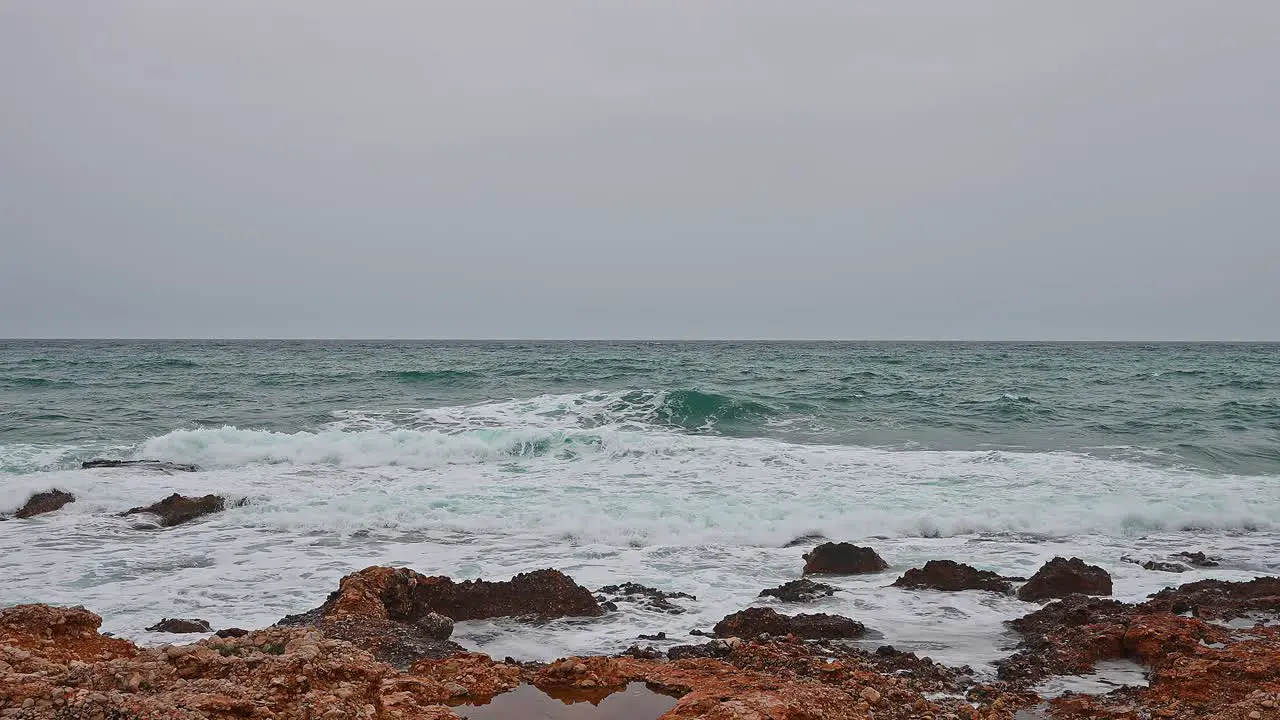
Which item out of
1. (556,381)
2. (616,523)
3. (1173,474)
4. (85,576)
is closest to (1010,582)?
(616,523)

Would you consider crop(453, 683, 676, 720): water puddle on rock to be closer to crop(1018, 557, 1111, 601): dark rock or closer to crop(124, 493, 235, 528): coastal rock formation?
crop(1018, 557, 1111, 601): dark rock

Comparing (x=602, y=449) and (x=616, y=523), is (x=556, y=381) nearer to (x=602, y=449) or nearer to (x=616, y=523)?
(x=602, y=449)

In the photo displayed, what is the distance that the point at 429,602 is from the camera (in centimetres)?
665

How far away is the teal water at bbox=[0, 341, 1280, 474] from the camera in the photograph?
57.2ft

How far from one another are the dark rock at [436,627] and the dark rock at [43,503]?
7.99m

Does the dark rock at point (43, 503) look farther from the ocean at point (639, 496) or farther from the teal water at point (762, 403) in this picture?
the teal water at point (762, 403)

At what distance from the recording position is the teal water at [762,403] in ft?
57.2

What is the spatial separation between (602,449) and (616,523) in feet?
19.8

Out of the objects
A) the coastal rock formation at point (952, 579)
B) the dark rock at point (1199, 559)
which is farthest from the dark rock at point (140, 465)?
the dark rock at point (1199, 559)

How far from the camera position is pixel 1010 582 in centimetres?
775

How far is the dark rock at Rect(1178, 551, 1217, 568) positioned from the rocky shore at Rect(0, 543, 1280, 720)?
127 cm

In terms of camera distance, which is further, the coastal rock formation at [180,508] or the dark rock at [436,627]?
the coastal rock formation at [180,508]

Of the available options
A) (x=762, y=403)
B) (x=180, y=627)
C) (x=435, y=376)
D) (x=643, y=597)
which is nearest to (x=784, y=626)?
(x=643, y=597)

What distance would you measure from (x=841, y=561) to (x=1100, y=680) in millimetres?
3126
